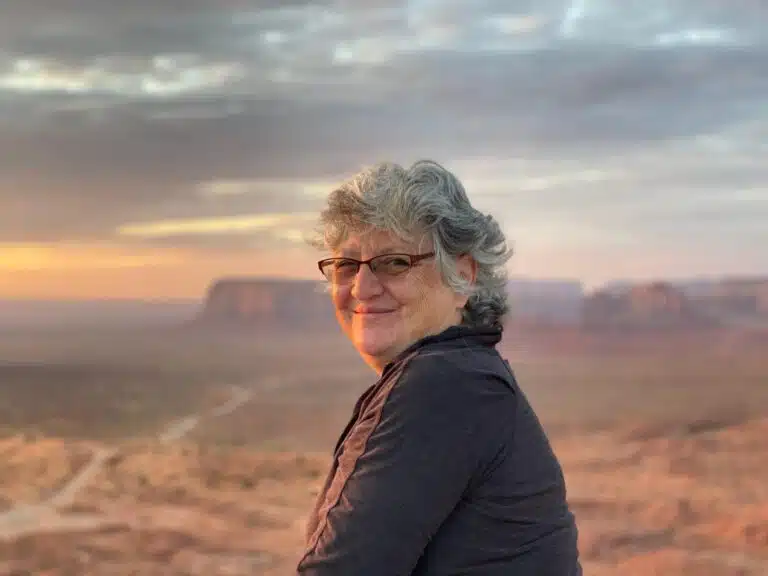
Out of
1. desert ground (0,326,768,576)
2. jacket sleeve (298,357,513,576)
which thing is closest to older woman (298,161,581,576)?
jacket sleeve (298,357,513,576)

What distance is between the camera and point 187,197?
5016 millimetres

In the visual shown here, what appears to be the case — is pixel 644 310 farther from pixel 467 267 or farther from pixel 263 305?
pixel 467 267

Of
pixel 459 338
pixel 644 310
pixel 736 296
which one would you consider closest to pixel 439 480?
pixel 459 338

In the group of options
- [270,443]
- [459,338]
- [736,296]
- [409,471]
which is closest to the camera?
[409,471]

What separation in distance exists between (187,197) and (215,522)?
2.21 m

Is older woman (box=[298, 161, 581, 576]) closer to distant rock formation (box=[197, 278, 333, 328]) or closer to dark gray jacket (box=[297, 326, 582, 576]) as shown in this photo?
dark gray jacket (box=[297, 326, 582, 576])

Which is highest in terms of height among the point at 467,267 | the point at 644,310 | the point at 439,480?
the point at 644,310

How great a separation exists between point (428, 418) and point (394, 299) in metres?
0.21

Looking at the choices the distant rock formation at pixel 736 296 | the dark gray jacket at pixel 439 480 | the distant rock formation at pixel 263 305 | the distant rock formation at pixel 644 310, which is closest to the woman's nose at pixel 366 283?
the dark gray jacket at pixel 439 480

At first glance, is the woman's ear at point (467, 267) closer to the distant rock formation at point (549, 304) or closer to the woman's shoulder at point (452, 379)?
the woman's shoulder at point (452, 379)

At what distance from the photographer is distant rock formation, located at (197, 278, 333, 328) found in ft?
18.2

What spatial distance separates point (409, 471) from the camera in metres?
0.65

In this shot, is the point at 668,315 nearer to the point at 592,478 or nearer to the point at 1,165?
the point at 592,478

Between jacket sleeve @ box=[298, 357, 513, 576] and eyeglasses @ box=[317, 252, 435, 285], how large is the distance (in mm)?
164
